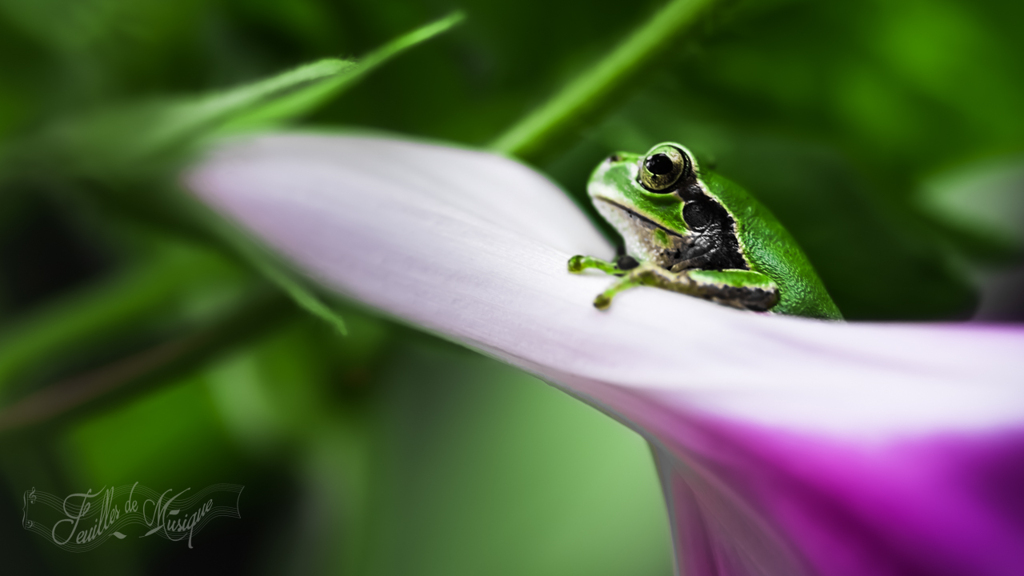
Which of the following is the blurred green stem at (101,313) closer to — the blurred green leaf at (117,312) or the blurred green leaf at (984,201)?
the blurred green leaf at (117,312)

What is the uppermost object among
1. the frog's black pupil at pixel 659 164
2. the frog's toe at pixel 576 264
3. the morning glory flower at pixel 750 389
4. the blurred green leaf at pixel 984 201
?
the blurred green leaf at pixel 984 201

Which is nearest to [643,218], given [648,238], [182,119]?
[648,238]

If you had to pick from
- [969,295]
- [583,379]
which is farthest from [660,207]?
[969,295]

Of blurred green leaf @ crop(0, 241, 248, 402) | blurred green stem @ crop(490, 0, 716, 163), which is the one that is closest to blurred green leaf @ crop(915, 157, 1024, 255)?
blurred green stem @ crop(490, 0, 716, 163)

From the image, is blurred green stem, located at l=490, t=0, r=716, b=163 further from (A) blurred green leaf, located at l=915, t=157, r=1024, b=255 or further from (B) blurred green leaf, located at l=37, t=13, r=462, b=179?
(A) blurred green leaf, located at l=915, t=157, r=1024, b=255

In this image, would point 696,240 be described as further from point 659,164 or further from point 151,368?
point 151,368

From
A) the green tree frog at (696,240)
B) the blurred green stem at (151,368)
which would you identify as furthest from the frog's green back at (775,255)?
the blurred green stem at (151,368)

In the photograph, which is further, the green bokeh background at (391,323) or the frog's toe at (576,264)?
the green bokeh background at (391,323)

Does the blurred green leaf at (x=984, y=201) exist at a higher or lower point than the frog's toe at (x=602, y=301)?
higher
